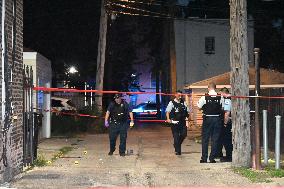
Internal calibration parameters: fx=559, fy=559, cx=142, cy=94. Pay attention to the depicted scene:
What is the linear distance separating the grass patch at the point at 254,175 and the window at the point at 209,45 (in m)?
29.3

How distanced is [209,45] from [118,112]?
2675cm

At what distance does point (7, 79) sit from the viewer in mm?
9711

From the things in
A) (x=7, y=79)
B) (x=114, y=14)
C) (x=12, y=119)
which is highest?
(x=114, y=14)

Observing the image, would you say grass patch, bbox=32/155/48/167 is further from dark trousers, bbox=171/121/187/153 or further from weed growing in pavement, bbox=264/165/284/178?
weed growing in pavement, bbox=264/165/284/178

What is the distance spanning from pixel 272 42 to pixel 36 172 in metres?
41.0

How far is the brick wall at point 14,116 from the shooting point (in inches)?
378

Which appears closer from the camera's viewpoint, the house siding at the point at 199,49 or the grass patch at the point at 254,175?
the grass patch at the point at 254,175

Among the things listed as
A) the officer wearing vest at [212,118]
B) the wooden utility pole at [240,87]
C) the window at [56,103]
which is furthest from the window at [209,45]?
the wooden utility pole at [240,87]

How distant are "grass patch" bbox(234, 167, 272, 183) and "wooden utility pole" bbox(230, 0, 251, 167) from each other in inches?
14.8

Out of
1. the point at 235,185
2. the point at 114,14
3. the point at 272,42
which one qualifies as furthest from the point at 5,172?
the point at 272,42

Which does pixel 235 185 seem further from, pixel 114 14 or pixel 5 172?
pixel 114 14

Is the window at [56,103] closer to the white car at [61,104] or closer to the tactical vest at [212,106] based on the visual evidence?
the white car at [61,104]

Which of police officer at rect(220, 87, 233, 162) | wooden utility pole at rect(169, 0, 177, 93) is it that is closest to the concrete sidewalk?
police officer at rect(220, 87, 233, 162)

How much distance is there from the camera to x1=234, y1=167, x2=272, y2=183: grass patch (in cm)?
995
